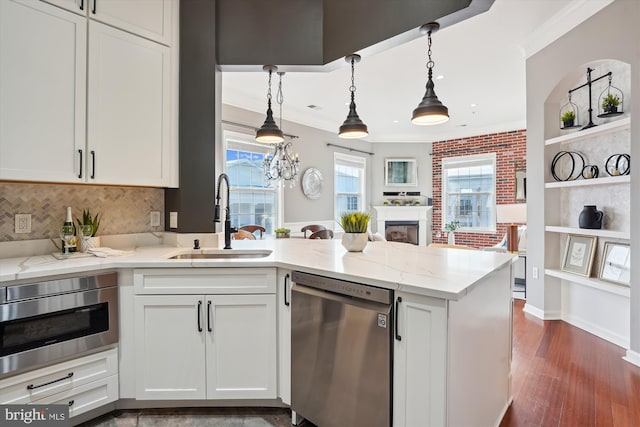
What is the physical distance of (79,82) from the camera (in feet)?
6.55

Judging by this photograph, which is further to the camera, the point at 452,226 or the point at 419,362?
the point at 452,226

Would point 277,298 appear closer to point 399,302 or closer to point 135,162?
point 399,302

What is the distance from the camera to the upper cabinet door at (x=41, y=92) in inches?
70.2

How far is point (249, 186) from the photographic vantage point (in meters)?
5.58

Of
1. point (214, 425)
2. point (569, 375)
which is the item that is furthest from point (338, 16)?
point (569, 375)

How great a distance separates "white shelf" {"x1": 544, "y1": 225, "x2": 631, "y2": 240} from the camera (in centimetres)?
285

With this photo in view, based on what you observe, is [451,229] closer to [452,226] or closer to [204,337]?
[452,226]

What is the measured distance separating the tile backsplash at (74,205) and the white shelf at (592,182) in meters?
3.76

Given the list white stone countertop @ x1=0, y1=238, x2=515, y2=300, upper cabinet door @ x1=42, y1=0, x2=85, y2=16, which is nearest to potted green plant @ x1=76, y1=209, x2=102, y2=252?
white stone countertop @ x1=0, y1=238, x2=515, y2=300

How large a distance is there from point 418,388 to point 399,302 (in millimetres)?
343

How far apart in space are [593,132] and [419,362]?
308 centimetres

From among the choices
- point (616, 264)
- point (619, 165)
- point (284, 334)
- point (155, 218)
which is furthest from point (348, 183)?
point (284, 334)

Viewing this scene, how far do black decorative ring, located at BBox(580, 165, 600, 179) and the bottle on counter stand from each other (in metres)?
4.36

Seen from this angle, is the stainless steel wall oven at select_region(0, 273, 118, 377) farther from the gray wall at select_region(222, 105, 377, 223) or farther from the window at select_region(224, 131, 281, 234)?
the gray wall at select_region(222, 105, 377, 223)
